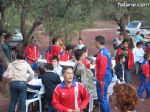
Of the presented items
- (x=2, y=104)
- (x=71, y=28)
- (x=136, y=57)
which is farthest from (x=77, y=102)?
(x=71, y=28)

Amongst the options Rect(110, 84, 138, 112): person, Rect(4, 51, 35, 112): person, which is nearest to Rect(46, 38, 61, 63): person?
Rect(4, 51, 35, 112): person

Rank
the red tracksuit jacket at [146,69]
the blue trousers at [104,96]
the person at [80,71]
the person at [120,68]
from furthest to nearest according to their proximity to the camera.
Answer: the red tracksuit jacket at [146,69] → the person at [120,68] → the blue trousers at [104,96] → the person at [80,71]

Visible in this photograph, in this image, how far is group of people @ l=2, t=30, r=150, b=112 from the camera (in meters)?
6.55

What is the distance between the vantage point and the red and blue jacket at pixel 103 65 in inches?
336

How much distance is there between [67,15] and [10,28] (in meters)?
7.42

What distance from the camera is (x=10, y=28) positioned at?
66.3 ft

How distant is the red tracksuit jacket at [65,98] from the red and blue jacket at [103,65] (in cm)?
193

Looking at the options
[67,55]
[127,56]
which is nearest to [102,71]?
[127,56]

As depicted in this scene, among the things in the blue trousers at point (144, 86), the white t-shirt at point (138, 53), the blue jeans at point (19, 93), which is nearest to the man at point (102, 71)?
the blue jeans at point (19, 93)

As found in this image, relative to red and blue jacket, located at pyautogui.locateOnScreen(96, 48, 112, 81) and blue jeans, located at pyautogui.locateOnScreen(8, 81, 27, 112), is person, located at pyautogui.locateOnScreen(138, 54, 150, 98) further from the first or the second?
blue jeans, located at pyautogui.locateOnScreen(8, 81, 27, 112)

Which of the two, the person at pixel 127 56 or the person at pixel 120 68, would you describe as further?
the person at pixel 127 56

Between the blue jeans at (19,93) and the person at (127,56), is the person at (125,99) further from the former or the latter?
the person at (127,56)

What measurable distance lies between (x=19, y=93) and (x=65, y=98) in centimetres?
231

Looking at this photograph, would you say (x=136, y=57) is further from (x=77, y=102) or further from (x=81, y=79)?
(x=77, y=102)
